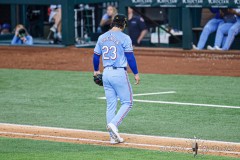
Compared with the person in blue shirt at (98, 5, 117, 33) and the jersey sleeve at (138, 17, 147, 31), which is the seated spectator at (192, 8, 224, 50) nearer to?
the jersey sleeve at (138, 17, 147, 31)

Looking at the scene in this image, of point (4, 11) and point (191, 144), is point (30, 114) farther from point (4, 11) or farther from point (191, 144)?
point (4, 11)

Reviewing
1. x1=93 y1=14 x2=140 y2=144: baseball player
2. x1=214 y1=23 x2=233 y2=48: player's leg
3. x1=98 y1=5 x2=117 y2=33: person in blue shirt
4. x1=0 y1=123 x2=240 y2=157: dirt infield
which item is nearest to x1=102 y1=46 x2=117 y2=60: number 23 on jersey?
x1=93 y1=14 x2=140 y2=144: baseball player

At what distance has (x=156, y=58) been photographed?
2058 centimetres

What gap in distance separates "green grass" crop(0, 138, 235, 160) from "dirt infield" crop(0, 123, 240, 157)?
285 mm

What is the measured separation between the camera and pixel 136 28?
23.1 meters

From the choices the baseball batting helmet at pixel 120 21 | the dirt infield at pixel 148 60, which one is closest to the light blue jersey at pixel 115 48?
the baseball batting helmet at pixel 120 21

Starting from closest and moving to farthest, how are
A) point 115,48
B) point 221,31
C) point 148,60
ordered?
point 115,48, point 148,60, point 221,31

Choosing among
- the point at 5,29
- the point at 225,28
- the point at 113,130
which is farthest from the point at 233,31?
the point at 113,130

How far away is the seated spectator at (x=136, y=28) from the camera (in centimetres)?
2298

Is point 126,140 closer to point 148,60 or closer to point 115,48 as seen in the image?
point 115,48

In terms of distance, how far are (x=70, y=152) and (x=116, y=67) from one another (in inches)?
53.8

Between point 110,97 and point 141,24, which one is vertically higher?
point 110,97

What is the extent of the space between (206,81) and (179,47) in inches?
217

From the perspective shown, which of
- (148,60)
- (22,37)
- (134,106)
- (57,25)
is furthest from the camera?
(57,25)
